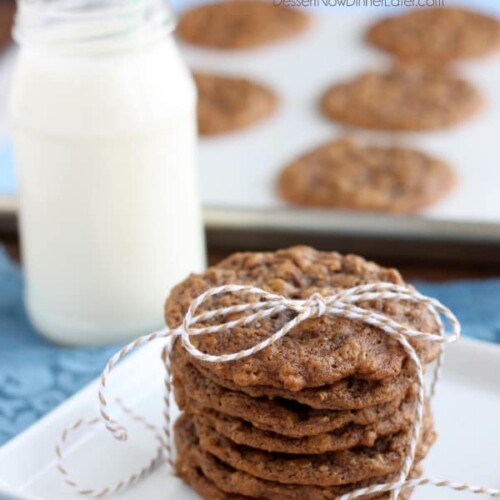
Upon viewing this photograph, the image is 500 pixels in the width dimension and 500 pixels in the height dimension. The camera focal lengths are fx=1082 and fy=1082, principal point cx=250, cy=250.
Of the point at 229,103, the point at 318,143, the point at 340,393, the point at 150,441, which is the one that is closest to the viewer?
the point at 340,393

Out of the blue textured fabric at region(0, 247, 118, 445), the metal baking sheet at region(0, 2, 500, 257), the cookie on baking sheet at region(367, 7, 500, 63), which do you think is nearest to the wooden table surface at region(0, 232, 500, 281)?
the metal baking sheet at region(0, 2, 500, 257)

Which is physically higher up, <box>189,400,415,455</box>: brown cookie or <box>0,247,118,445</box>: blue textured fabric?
<box>189,400,415,455</box>: brown cookie

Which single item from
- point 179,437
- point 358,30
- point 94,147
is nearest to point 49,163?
point 94,147

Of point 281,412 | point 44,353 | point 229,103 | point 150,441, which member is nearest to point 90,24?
point 44,353

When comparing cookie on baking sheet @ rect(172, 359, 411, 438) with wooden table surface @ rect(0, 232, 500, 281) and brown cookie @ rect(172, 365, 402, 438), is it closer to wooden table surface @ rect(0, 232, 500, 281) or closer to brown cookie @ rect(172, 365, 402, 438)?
brown cookie @ rect(172, 365, 402, 438)

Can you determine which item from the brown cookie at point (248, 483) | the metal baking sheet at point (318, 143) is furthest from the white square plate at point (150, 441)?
the metal baking sheet at point (318, 143)

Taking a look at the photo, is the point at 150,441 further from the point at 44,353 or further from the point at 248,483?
the point at 44,353

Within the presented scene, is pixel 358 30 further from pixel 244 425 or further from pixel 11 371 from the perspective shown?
pixel 244 425
